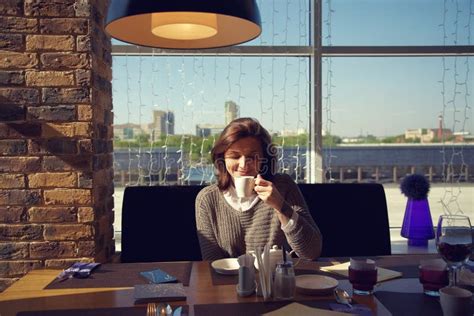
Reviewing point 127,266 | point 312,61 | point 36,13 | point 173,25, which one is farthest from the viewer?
point 312,61

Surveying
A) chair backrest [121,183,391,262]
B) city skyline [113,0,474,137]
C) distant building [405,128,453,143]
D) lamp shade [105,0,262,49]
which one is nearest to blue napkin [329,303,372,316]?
lamp shade [105,0,262,49]

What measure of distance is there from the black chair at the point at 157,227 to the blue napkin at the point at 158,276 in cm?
63

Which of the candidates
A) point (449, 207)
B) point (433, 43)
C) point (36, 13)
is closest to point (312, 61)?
point (433, 43)

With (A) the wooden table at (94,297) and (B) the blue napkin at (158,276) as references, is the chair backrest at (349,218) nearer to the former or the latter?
(A) the wooden table at (94,297)

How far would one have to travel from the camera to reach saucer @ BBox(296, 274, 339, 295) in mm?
1340

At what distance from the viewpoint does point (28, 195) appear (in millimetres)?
2094

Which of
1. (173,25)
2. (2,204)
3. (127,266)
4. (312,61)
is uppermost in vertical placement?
(312,61)

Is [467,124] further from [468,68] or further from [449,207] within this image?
[449,207]

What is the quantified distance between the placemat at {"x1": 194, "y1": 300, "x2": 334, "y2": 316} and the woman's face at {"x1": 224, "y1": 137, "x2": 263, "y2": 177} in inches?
34.1

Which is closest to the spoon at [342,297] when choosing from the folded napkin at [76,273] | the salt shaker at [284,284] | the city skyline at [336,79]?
the salt shaker at [284,284]

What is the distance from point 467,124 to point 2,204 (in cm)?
290

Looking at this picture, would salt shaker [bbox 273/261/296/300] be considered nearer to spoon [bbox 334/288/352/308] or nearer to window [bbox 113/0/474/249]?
spoon [bbox 334/288/352/308]

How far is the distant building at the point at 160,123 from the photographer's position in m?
2.89

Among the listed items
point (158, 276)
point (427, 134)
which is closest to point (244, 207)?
point (158, 276)
